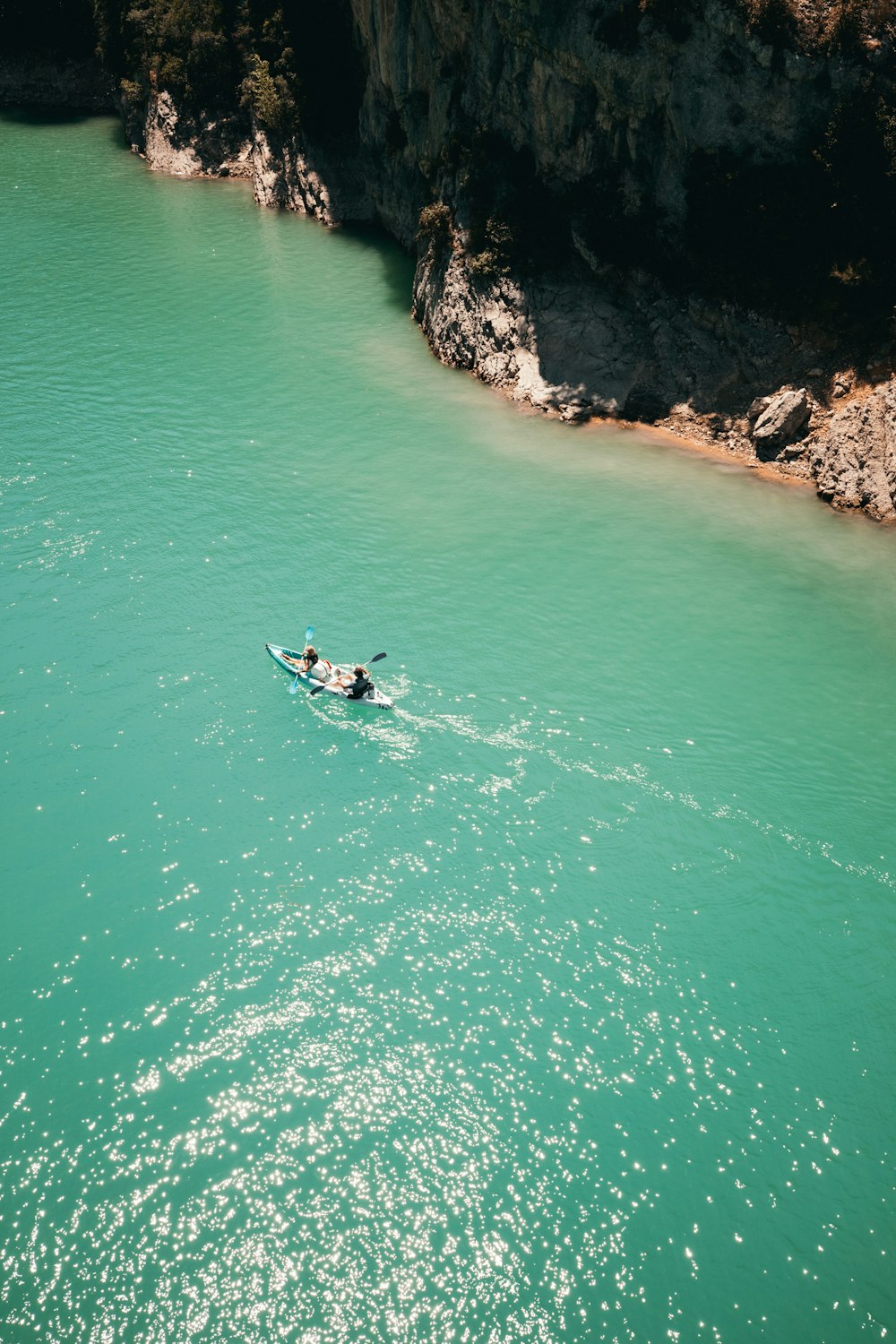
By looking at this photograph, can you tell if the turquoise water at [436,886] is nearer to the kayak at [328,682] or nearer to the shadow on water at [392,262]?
the kayak at [328,682]

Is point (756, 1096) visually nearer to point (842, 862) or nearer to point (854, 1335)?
point (854, 1335)

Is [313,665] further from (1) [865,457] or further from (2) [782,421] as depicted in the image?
(1) [865,457]

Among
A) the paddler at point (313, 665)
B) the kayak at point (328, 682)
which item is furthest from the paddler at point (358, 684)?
the paddler at point (313, 665)

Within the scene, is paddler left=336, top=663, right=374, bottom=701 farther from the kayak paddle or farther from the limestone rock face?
the limestone rock face

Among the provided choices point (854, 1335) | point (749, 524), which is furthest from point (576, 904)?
point (749, 524)

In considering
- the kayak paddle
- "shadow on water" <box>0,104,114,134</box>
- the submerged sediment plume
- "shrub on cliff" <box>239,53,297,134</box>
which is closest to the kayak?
the kayak paddle
